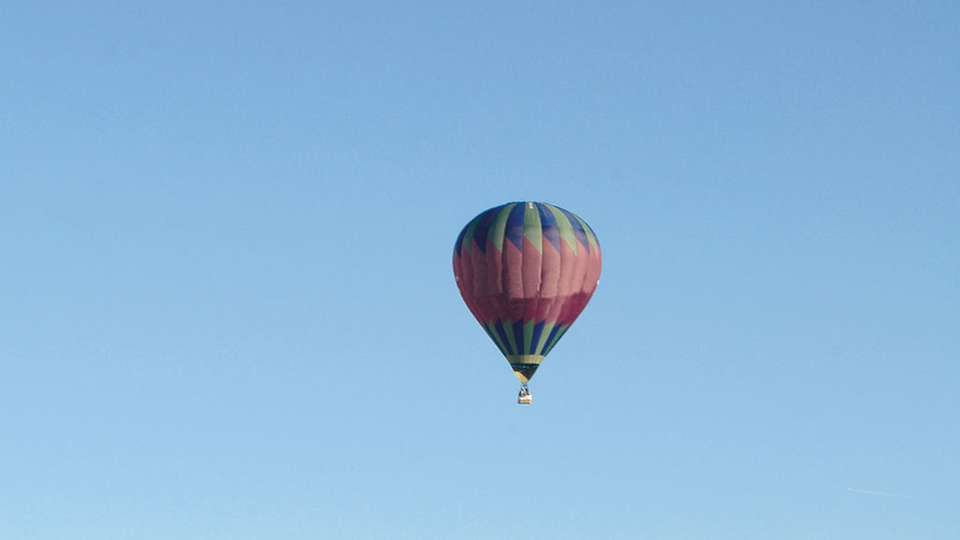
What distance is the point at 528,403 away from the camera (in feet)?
541

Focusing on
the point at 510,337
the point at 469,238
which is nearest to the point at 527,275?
the point at 510,337

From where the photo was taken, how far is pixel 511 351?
167 meters

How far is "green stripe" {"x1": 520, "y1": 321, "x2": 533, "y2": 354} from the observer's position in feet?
544

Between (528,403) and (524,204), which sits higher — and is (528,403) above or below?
below

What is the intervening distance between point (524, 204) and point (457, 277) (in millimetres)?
6944

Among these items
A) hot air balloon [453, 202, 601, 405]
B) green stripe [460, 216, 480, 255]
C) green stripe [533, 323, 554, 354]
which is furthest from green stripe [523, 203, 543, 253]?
green stripe [533, 323, 554, 354]

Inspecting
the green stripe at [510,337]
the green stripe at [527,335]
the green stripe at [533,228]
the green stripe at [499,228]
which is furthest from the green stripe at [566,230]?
the green stripe at [510,337]

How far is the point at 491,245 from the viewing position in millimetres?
165625

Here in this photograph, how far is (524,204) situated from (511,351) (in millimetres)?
9616

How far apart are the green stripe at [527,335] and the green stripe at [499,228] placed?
205 inches

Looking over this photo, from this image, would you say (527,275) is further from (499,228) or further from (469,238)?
(469,238)

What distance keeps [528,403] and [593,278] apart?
9.48 metres

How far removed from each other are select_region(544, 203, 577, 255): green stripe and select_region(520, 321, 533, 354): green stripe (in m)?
5.57

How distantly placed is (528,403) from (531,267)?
8.76 meters
